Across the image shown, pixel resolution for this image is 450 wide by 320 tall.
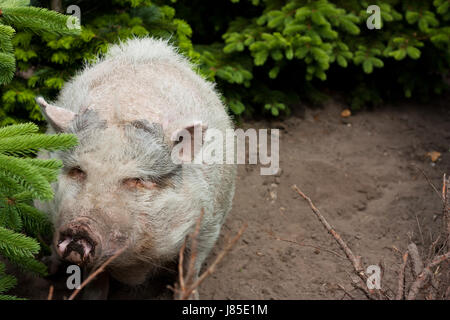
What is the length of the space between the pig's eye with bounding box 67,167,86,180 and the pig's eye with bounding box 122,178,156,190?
0.30m

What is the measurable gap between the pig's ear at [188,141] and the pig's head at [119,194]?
0.07 metres

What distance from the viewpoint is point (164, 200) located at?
415 cm

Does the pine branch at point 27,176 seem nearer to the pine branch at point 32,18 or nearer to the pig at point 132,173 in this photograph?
the pig at point 132,173

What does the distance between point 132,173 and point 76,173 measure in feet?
1.41

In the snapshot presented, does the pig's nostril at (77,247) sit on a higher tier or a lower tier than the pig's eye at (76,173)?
lower

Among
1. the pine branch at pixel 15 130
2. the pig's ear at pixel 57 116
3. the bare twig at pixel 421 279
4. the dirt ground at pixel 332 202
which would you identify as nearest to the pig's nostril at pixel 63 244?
the pine branch at pixel 15 130

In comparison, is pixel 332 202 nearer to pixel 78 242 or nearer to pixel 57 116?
pixel 57 116

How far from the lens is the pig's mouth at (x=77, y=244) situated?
3.55 metres

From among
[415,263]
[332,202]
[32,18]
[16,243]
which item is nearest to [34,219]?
[16,243]

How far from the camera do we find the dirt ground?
5246 millimetres

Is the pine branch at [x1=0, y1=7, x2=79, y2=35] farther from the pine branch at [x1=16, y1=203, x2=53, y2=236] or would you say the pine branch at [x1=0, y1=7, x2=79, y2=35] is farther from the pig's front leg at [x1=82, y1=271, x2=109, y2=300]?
the pig's front leg at [x1=82, y1=271, x2=109, y2=300]

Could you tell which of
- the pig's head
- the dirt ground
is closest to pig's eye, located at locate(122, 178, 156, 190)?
the pig's head
